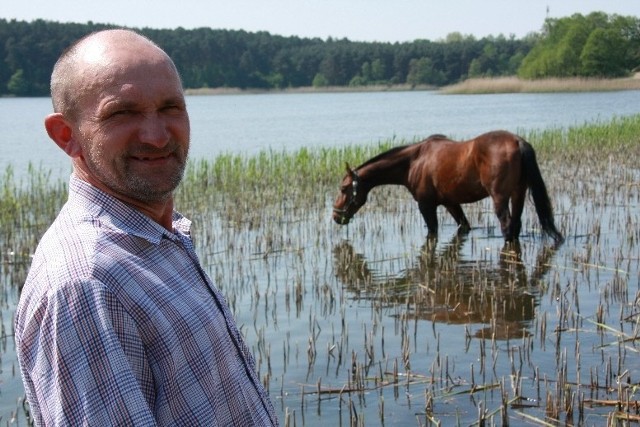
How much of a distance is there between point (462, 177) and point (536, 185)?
991 millimetres

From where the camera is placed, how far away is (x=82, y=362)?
5.54 ft

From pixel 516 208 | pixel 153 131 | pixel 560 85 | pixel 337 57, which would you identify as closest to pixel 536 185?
pixel 516 208

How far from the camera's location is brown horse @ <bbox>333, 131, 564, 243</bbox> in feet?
32.2

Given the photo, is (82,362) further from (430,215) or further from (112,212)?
(430,215)

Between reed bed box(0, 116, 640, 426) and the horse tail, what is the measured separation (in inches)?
12.0

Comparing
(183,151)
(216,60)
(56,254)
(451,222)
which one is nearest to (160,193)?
(183,151)

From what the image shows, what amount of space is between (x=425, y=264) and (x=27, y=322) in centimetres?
787

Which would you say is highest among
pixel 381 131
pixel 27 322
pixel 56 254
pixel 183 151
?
pixel 183 151

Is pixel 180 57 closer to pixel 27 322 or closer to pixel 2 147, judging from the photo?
pixel 2 147

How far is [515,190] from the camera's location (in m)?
9.94

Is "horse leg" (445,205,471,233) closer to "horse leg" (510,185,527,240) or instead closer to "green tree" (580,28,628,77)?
"horse leg" (510,185,527,240)

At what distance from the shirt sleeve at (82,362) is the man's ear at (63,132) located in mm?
401

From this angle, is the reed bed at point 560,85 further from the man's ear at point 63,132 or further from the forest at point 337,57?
the man's ear at point 63,132

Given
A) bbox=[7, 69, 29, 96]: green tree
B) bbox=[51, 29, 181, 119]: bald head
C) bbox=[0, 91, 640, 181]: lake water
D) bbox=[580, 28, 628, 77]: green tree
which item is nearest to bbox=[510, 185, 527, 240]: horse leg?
bbox=[51, 29, 181, 119]: bald head
